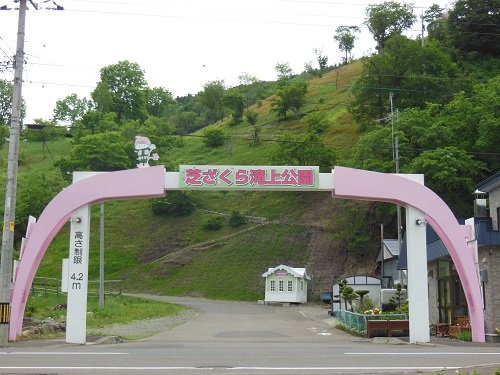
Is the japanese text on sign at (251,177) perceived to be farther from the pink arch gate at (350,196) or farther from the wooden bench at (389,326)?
the wooden bench at (389,326)

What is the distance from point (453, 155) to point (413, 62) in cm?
2302

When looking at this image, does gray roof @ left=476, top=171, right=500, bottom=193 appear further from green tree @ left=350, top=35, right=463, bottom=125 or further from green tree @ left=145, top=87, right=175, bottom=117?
green tree @ left=145, top=87, right=175, bottom=117

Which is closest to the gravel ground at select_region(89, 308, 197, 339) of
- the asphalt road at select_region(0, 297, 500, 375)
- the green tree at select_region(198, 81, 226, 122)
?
the asphalt road at select_region(0, 297, 500, 375)

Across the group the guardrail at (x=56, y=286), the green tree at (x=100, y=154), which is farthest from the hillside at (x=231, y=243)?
the green tree at (x=100, y=154)

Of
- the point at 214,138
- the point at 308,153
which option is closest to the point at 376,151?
the point at 308,153

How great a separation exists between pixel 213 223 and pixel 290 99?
3578 centimetres

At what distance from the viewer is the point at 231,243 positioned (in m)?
61.9

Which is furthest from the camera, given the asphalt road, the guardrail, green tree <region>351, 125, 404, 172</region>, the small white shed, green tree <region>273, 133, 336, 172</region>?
green tree <region>273, 133, 336, 172</region>

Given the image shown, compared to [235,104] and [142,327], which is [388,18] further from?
[142,327]

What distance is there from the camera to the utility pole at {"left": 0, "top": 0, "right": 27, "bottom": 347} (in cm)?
1921

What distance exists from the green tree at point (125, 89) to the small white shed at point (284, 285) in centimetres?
5914

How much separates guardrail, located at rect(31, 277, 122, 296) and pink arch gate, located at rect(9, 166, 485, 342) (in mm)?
24191

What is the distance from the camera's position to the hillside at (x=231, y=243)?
5675 cm

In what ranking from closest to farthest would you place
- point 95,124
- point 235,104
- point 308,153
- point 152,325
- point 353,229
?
point 152,325
point 353,229
point 308,153
point 95,124
point 235,104
